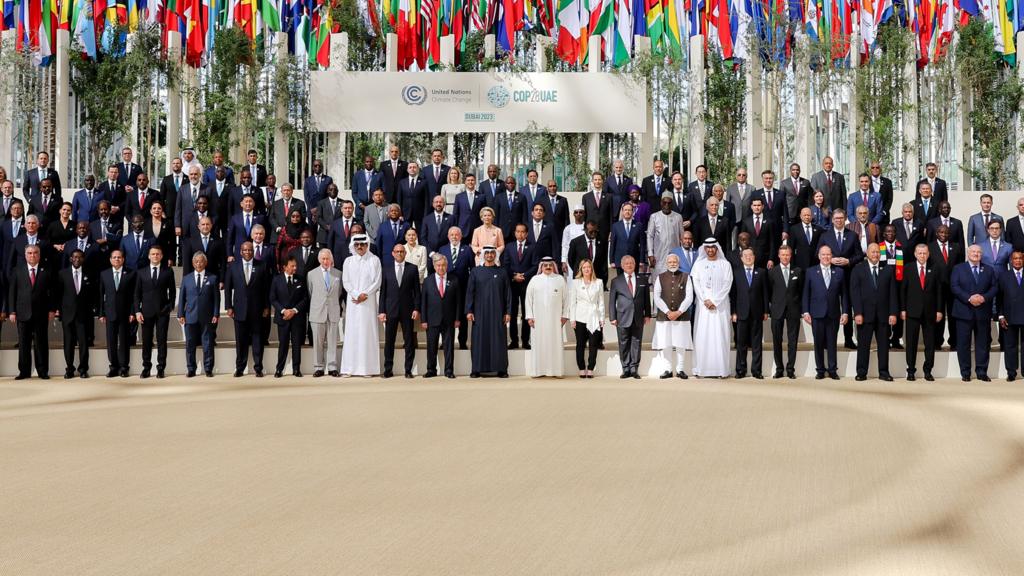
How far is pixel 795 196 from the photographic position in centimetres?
1302

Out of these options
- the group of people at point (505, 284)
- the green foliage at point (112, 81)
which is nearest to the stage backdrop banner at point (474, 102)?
the green foliage at point (112, 81)

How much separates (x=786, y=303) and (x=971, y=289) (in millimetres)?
1781

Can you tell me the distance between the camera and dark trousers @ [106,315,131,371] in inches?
454

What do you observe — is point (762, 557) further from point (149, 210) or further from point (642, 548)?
point (149, 210)

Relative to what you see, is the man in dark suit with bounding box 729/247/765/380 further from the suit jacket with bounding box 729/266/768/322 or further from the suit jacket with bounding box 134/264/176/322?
the suit jacket with bounding box 134/264/176/322

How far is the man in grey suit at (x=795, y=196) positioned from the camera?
1298cm

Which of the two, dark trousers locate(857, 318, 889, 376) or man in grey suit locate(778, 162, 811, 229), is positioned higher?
man in grey suit locate(778, 162, 811, 229)

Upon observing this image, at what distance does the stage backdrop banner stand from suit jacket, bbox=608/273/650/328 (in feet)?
24.0

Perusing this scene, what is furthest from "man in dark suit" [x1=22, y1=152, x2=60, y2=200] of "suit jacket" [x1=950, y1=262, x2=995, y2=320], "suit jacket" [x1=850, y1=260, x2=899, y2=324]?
"suit jacket" [x1=950, y1=262, x2=995, y2=320]

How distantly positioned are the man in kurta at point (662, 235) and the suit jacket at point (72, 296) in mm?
5952

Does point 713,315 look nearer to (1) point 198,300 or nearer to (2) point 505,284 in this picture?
(2) point 505,284

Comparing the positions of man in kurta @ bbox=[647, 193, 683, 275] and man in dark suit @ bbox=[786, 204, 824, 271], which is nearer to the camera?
man in dark suit @ bbox=[786, 204, 824, 271]

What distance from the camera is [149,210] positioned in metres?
12.8

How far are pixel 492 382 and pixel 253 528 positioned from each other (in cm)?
632
